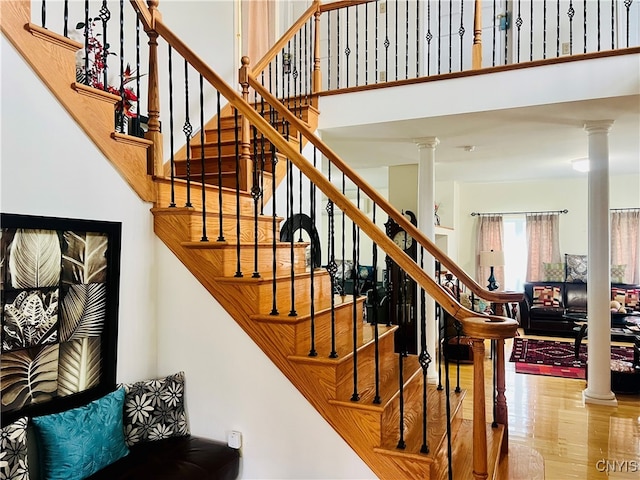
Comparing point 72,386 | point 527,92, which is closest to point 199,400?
point 72,386

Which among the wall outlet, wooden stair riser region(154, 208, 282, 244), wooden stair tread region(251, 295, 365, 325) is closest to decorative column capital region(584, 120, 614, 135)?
wooden stair tread region(251, 295, 365, 325)

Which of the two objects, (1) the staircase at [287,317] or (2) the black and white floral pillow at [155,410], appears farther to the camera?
(2) the black and white floral pillow at [155,410]

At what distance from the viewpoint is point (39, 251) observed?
1834 millimetres

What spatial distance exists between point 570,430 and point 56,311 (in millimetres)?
3736

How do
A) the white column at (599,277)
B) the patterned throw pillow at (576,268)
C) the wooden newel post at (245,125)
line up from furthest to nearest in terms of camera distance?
the patterned throw pillow at (576,268) < the white column at (599,277) < the wooden newel post at (245,125)

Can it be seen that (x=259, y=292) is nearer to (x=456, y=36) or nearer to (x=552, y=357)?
(x=552, y=357)

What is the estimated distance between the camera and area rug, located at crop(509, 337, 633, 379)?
5023 millimetres

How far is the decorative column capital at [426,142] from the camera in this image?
14.3ft

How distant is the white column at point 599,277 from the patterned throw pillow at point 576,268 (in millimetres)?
3987

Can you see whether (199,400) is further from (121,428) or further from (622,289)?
(622,289)

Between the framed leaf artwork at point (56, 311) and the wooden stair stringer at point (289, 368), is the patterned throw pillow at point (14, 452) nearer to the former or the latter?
the framed leaf artwork at point (56, 311)

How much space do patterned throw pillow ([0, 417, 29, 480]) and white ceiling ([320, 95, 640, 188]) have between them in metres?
Answer: 3.27

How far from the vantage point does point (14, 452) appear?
1.59 m

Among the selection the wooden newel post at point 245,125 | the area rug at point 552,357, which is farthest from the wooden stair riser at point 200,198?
the area rug at point 552,357
